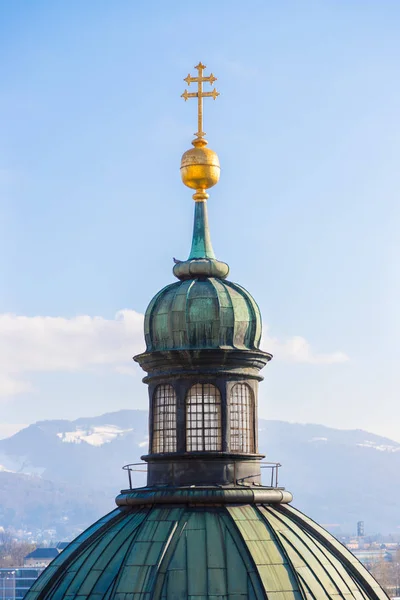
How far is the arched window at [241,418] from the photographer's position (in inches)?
1470

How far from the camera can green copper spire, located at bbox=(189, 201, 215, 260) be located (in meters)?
39.0

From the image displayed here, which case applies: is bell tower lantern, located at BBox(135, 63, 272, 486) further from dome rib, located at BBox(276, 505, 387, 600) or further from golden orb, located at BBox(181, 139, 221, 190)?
golden orb, located at BBox(181, 139, 221, 190)

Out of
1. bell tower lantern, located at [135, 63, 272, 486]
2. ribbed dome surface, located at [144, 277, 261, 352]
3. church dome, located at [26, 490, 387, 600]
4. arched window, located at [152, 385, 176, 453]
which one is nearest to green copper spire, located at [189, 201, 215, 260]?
bell tower lantern, located at [135, 63, 272, 486]

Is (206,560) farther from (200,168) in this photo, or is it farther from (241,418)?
(200,168)

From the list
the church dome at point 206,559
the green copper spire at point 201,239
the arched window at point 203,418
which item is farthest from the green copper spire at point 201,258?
the church dome at point 206,559

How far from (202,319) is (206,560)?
675 centimetres

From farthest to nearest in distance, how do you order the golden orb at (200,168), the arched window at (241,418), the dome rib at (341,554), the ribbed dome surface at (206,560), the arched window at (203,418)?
the golden orb at (200,168) → the arched window at (241,418) → the arched window at (203,418) → the dome rib at (341,554) → the ribbed dome surface at (206,560)

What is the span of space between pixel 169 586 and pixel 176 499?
10.3 feet

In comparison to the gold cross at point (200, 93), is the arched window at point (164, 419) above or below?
below

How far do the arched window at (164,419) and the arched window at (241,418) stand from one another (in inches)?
62.9

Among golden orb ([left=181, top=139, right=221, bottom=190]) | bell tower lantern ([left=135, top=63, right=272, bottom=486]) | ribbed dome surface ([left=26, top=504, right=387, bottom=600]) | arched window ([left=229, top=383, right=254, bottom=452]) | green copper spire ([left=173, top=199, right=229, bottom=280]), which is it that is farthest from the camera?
golden orb ([left=181, top=139, right=221, bottom=190])

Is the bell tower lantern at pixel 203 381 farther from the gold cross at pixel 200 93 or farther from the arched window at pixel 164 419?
the gold cross at pixel 200 93

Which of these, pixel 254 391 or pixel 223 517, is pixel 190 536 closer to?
pixel 223 517

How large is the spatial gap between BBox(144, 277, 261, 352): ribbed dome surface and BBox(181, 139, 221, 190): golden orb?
3.47 meters
